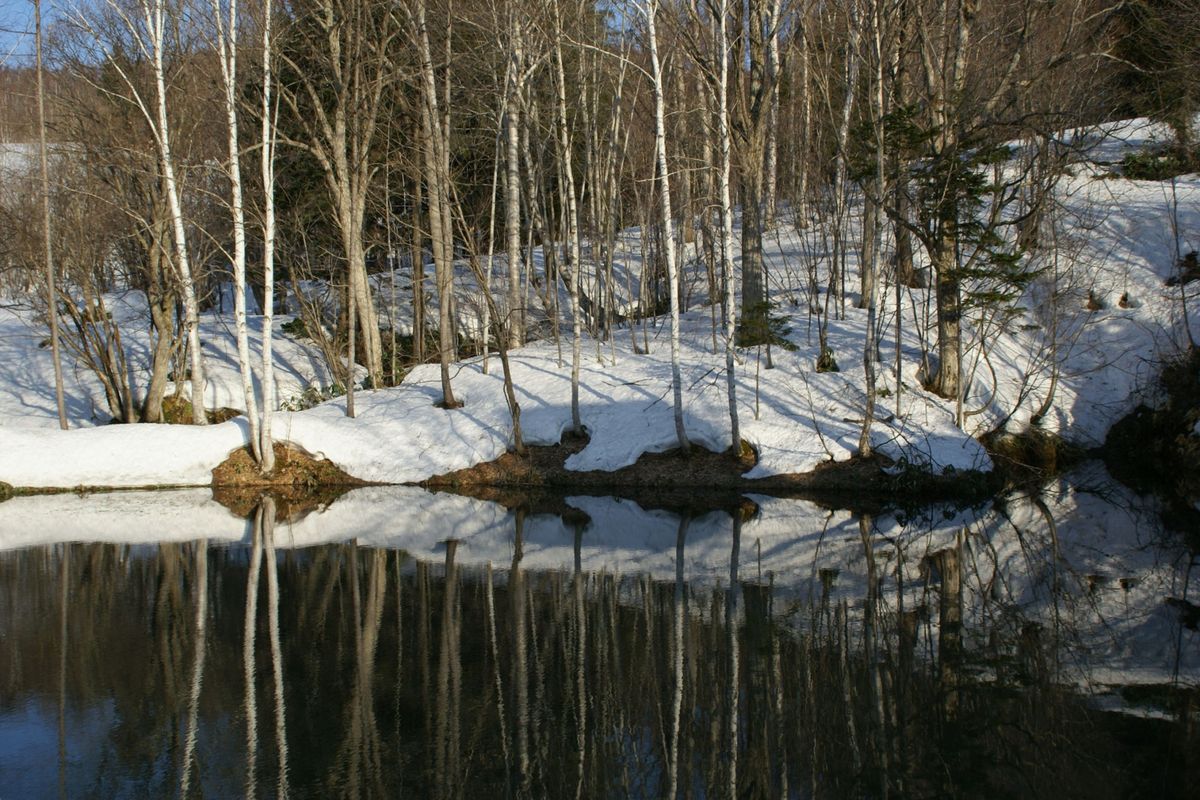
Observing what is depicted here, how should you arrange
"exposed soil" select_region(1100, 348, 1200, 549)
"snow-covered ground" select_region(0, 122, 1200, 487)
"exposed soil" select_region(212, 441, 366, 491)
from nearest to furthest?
"exposed soil" select_region(1100, 348, 1200, 549) < "snow-covered ground" select_region(0, 122, 1200, 487) < "exposed soil" select_region(212, 441, 366, 491)

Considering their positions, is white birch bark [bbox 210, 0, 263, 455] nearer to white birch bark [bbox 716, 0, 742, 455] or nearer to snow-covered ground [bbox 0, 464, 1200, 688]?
snow-covered ground [bbox 0, 464, 1200, 688]

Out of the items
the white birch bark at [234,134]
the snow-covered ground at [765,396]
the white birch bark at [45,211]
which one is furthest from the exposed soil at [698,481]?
the white birch bark at [45,211]

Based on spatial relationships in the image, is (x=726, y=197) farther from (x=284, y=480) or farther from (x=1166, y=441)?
(x=284, y=480)

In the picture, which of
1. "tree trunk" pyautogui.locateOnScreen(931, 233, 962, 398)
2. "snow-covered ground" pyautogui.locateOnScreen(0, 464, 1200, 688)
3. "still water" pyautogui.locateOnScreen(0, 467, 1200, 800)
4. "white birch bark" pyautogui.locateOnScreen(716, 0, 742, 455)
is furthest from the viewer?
"tree trunk" pyautogui.locateOnScreen(931, 233, 962, 398)

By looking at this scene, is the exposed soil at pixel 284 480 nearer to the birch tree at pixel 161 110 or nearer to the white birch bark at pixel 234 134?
the white birch bark at pixel 234 134

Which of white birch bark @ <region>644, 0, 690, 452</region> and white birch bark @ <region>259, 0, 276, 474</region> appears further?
white birch bark @ <region>259, 0, 276, 474</region>

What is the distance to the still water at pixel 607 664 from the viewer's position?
6.03 meters

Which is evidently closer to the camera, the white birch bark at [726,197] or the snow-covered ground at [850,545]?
the snow-covered ground at [850,545]

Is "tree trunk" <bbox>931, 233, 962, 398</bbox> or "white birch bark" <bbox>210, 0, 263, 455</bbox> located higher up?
"white birch bark" <bbox>210, 0, 263, 455</bbox>

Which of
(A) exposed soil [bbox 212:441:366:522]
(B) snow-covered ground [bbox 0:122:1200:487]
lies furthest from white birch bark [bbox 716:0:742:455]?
(A) exposed soil [bbox 212:441:366:522]

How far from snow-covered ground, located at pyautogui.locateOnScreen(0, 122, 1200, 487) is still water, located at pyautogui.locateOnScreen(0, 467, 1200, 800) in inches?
221

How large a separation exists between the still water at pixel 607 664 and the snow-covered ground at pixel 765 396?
221 inches

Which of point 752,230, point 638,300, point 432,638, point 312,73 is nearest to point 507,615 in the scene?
point 432,638

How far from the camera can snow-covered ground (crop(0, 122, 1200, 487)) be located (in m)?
19.9
